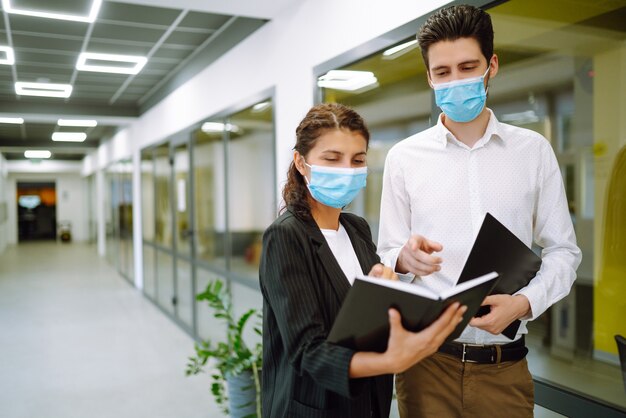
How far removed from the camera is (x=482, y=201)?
4.70 ft

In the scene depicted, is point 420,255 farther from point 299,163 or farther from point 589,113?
point 589,113

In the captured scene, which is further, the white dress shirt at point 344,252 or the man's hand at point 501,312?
the white dress shirt at point 344,252

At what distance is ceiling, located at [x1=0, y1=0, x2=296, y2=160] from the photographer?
13.0 feet

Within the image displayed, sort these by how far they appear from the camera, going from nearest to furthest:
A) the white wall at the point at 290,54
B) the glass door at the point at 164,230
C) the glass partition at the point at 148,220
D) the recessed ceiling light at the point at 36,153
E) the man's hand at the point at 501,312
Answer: the man's hand at the point at 501,312
the white wall at the point at 290,54
the glass door at the point at 164,230
the glass partition at the point at 148,220
the recessed ceiling light at the point at 36,153

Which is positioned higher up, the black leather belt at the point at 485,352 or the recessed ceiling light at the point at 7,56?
the recessed ceiling light at the point at 7,56

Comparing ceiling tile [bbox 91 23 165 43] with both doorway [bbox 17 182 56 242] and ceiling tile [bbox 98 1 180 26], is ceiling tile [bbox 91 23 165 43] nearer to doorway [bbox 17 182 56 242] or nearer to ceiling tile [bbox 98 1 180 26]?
ceiling tile [bbox 98 1 180 26]

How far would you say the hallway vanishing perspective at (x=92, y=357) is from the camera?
4.14 metres

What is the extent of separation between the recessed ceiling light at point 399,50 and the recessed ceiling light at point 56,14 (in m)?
2.32

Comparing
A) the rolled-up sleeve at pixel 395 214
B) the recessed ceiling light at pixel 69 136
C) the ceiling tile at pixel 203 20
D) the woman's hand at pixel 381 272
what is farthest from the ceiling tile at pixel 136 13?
the recessed ceiling light at pixel 69 136

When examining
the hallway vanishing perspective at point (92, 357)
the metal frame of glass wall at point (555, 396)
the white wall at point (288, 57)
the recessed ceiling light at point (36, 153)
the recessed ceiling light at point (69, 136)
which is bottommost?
the hallway vanishing perspective at point (92, 357)

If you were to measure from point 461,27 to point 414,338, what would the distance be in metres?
0.79

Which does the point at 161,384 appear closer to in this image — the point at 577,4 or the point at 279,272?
the point at 279,272

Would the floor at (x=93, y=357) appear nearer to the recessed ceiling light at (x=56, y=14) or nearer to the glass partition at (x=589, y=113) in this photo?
the glass partition at (x=589, y=113)

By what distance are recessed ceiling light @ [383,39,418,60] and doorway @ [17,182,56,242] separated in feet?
78.0
